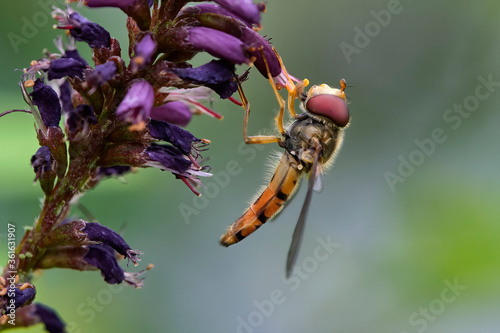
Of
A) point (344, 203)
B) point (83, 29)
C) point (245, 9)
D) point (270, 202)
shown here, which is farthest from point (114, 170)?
point (344, 203)

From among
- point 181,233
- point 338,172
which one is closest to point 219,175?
point 181,233

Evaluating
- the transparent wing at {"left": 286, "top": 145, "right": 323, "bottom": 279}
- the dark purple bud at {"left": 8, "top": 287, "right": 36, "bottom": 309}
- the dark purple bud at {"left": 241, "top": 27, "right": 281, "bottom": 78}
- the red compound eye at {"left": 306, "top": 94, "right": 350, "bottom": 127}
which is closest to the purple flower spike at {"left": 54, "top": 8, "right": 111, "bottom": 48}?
the dark purple bud at {"left": 241, "top": 27, "right": 281, "bottom": 78}

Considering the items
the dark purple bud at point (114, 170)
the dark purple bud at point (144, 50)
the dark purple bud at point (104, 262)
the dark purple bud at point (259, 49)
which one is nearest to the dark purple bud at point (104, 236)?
the dark purple bud at point (104, 262)

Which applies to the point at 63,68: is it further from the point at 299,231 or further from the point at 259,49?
the point at 299,231

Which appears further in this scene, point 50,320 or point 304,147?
point 304,147

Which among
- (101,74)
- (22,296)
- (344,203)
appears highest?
(101,74)

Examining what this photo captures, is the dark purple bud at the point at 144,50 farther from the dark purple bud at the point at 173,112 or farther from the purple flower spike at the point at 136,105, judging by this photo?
the dark purple bud at the point at 173,112
